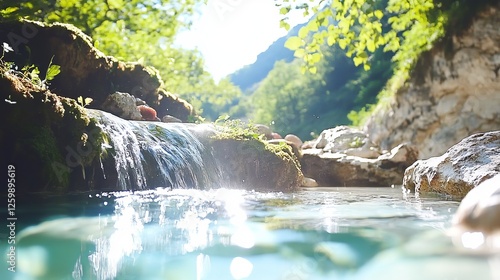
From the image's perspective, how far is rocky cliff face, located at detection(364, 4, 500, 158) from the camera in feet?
39.2

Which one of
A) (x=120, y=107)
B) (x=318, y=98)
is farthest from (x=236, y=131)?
(x=318, y=98)

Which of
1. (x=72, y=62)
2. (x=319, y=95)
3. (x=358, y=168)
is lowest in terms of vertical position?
(x=358, y=168)

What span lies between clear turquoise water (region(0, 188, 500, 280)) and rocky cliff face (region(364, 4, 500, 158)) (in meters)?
10.4

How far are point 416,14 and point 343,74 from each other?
34962 millimetres

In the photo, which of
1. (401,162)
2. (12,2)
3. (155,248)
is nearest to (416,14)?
(155,248)

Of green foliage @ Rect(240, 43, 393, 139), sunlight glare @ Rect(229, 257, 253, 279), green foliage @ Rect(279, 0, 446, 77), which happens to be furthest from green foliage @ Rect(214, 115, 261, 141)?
green foliage @ Rect(240, 43, 393, 139)

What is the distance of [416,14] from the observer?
5.77 metres

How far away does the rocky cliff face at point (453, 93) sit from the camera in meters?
12.0

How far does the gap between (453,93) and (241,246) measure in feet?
42.4

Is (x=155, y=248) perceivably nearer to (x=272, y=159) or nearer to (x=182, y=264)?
(x=182, y=264)

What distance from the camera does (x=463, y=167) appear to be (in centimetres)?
504

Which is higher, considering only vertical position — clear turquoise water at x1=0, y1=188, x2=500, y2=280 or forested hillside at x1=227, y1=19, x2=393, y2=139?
forested hillside at x1=227, y1=19, x2=393, y2=139

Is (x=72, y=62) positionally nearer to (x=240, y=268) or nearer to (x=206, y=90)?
(x=240, y=268)

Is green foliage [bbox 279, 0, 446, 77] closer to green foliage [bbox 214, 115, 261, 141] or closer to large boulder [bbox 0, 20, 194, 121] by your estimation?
green foliage [bbox 214, 115, 261, 141]
